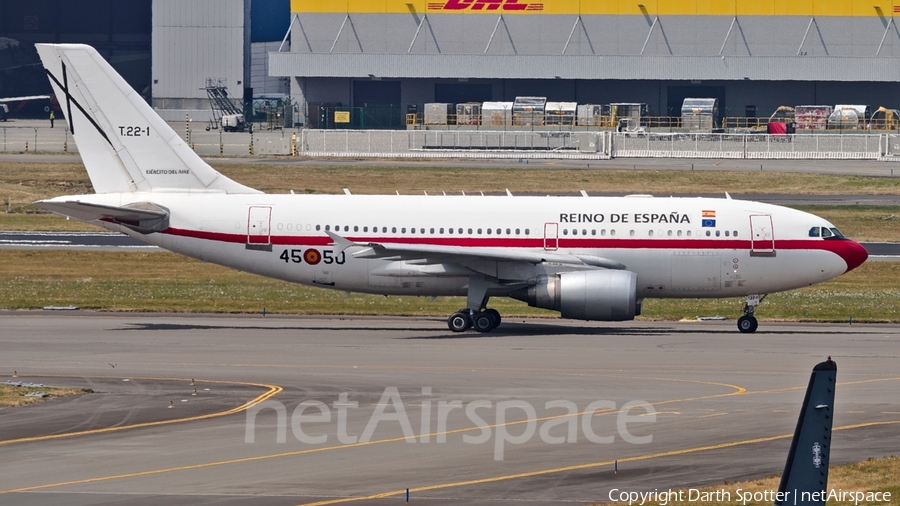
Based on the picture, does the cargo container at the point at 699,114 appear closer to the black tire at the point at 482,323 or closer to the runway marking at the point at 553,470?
the black tire at the point at 482,323

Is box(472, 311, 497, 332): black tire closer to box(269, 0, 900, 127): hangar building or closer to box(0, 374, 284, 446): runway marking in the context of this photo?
box(0, 374, 284, 446): runway marking

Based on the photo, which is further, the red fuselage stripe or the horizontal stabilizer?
the red fuselage stripe

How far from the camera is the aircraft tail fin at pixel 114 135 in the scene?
122 feet

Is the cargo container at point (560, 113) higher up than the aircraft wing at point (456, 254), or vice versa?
the cargo container at point (560, 113)

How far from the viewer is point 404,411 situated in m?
23.8

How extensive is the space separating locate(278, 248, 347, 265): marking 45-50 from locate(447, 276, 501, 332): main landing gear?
378cm

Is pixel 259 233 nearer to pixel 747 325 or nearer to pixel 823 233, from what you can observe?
pixel 747 325

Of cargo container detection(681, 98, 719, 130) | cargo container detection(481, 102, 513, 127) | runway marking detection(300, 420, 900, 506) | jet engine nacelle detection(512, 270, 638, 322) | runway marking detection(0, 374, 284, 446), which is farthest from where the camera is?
cargo container detection(681, 98, 719, 130)

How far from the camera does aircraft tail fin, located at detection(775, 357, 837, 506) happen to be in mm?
11445

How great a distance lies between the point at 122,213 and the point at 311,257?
223 inches

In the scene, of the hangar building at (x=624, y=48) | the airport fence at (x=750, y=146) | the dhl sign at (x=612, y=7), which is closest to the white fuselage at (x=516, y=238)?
the airport fence at (x=750, y=146)

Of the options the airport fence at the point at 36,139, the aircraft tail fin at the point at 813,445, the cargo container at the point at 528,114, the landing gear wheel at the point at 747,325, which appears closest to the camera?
the aircraft tail fin at the point at 813,445

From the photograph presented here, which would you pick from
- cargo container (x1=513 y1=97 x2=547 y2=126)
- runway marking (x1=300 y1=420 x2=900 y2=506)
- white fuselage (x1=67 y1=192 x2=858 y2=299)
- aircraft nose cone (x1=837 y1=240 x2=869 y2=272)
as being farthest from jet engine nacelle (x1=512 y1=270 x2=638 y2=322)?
cargo container (x1=513 y1=97 x2=547 y2=126)

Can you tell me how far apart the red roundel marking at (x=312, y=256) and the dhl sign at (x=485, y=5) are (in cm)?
7509
